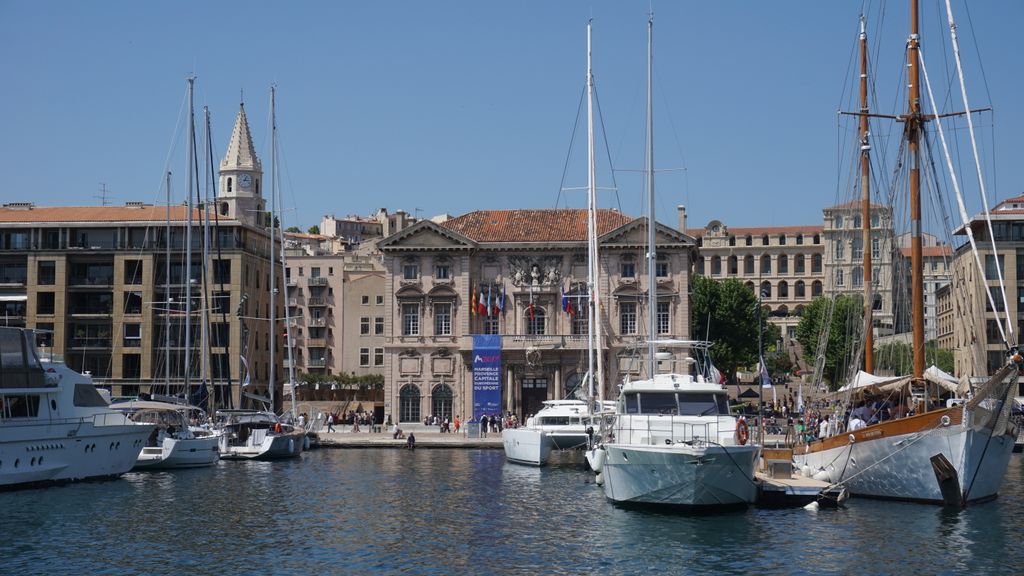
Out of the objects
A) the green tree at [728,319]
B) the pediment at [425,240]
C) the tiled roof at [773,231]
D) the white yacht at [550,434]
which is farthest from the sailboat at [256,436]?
the tiled roof at [773,231]

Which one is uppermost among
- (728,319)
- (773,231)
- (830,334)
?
(773,231)

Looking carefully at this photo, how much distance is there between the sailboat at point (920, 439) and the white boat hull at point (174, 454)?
95.8 feet

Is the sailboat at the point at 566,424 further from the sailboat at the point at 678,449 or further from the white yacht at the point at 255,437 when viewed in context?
the sailboat at the point at 678,449

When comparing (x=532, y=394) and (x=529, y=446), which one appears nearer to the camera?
(x=529, y=446)

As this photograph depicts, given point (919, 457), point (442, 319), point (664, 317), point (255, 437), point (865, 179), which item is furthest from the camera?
point (442, 319)

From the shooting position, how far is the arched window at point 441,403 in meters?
91.3

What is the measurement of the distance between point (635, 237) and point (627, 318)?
5.73 meters

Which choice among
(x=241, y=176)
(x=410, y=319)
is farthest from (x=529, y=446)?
(x=241, y=176)

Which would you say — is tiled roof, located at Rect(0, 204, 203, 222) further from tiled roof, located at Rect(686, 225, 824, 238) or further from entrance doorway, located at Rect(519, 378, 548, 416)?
tiled roof, located at Rect(686, 225, 824, 238)

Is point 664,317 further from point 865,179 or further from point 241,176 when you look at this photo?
point 241,176

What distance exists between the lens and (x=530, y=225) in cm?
9262

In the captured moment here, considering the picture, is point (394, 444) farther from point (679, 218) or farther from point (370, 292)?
point (370, 292)

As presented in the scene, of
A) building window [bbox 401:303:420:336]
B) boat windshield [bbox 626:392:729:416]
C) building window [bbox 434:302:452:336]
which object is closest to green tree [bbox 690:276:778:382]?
building window [bbox 434:302:452:336]

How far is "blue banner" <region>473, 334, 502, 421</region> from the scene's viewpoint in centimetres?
A: 8862
